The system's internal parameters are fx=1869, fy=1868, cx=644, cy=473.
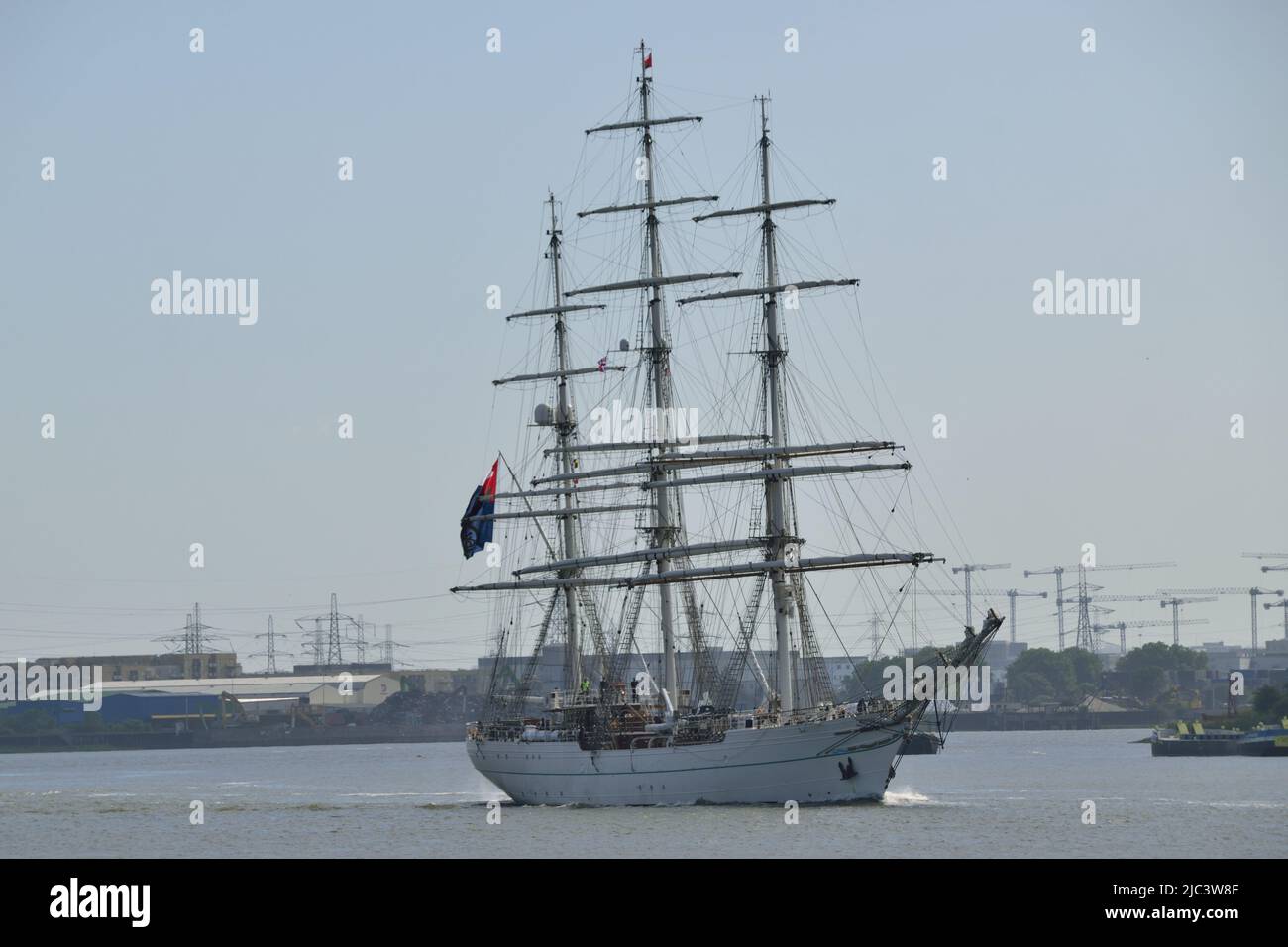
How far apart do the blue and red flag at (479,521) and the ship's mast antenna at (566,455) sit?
13.7ft

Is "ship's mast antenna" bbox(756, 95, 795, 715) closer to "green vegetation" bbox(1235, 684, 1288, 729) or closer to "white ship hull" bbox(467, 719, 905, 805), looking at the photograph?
"white ship hull" bbox(467, 719, 905, 805)

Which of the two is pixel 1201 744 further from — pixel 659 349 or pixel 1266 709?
pixel 659 349

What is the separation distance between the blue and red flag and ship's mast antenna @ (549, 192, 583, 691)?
4175mm

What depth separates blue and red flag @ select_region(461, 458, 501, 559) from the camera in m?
99.7

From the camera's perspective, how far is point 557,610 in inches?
4038

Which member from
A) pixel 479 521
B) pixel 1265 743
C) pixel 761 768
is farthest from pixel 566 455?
pixel 1265 743

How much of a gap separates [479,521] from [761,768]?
1007 inches

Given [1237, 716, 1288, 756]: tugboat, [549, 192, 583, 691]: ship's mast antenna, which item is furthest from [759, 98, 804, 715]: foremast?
[1237, 716, 1288, 756]: tugboat

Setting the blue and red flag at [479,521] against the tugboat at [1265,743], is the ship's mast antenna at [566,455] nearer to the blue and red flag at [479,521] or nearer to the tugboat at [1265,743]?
the blue and red flag at [479,521]

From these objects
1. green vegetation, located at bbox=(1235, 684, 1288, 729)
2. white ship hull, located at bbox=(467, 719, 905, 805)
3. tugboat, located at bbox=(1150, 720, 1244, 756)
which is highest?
white ship hull, located at bbox=(467, 719, 905, 805)
